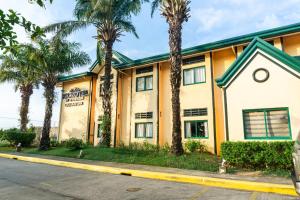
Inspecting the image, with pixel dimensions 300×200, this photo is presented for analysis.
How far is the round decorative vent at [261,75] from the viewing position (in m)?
12.6

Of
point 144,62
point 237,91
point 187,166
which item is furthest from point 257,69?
point 144,62

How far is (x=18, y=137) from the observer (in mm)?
26875

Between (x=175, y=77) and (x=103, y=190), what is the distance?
932cm

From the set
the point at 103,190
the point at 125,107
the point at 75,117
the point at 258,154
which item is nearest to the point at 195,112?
the point at 258,154

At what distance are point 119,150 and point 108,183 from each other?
8350 millimetres

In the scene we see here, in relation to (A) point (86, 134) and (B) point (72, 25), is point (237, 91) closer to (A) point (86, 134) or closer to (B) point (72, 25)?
(B) point (72, 25)

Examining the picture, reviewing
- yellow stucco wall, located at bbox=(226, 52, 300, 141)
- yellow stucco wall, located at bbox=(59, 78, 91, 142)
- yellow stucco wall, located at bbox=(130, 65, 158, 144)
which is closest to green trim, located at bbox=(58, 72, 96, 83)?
yellow stucco wall, located at bbox=(59, 78, 91, 142)

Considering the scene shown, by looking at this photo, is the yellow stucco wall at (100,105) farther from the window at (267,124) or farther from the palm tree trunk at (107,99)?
the window at (267,124)

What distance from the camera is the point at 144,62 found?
21406mm

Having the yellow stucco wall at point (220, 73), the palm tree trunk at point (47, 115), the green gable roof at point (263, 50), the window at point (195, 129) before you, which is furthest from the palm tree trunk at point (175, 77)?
the palm tree trunk at point (47, 115)

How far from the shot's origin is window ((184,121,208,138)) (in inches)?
695

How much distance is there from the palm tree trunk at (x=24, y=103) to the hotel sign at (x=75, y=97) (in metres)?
5.64

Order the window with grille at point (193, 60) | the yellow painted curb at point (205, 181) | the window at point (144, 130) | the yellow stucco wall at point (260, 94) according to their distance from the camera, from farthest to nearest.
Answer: the window at point (144, 130) < the window with grille at point (193, 60) < the yellow stucco wall at point (260, 94) < the yellow painted curb at point (205, 181)

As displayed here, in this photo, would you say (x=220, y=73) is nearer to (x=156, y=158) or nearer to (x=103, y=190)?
(x=156, y=158)
